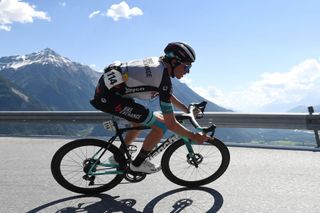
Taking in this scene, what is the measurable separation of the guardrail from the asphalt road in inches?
85.8

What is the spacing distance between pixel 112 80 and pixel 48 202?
5.80ft

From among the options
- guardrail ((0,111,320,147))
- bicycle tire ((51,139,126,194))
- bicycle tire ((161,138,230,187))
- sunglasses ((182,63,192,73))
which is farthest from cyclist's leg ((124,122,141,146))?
guardrail ((0,111,320,147))

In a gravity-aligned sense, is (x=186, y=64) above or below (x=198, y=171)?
above

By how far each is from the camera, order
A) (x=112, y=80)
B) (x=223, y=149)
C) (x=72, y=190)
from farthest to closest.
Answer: (x=223, y=149) → (x=72, y=190) → (x=112, y=80)

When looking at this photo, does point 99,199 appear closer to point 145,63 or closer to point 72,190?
point 72,190

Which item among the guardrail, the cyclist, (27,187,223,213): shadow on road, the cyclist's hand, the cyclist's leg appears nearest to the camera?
(27,187,223,213): shadow on road

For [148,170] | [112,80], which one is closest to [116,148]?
[148,170]

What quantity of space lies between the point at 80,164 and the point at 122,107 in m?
0.98

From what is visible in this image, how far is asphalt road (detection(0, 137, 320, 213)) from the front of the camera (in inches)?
200

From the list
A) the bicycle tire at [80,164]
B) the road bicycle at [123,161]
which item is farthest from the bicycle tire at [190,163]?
the bicycle tire at [80,164]

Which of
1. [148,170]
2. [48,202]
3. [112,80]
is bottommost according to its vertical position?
[48,202]

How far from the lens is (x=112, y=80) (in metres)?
5.32

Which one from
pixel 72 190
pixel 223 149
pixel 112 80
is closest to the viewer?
pixel 112 80

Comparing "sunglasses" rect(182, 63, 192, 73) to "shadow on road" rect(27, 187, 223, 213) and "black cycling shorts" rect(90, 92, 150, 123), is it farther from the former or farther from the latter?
"shadow on road" rect(27, 187, 223, 213)
